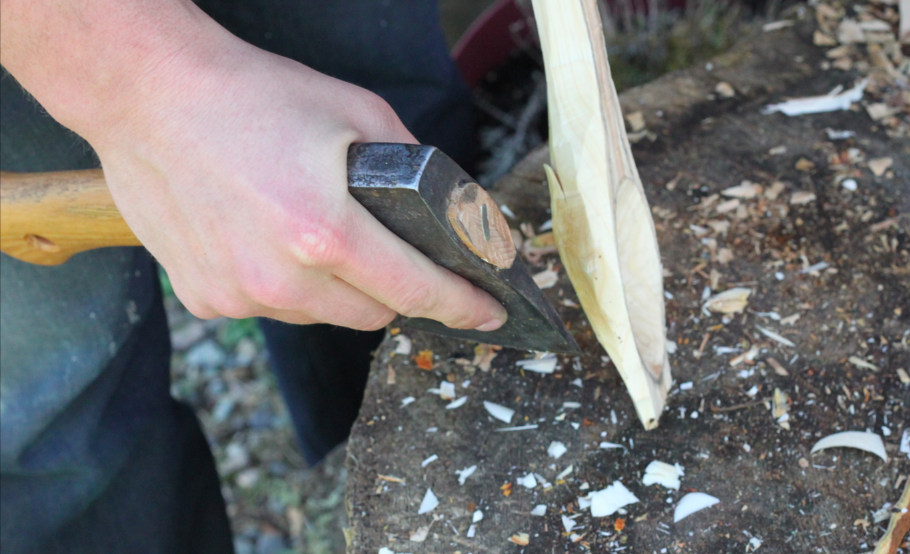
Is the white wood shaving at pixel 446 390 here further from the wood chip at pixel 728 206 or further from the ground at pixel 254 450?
the ground at pixel 254 450

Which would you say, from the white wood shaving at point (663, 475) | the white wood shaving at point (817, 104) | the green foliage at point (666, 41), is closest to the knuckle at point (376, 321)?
the white wood shaving at point (663, 475)

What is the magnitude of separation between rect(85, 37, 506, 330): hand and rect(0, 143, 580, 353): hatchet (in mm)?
28

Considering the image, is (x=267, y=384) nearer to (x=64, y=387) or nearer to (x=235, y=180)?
(x=64, y=387)

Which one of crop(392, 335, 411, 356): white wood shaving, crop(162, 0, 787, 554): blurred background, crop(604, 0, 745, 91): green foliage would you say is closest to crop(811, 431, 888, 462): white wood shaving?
crop(392, 335, 411, 356): white wood shaving

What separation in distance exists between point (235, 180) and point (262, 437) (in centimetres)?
169

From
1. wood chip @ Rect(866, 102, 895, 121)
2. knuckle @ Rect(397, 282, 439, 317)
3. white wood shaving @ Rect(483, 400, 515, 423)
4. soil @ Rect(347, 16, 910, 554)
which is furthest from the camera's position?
wood chip @ Rect(866, 102, 895, 121)

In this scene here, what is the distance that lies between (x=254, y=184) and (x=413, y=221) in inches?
6.6

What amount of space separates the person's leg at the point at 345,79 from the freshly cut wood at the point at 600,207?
58 centimetres

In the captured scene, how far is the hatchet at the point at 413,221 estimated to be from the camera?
2.19 ft

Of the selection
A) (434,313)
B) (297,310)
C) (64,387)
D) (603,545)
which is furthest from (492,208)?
(64,387)

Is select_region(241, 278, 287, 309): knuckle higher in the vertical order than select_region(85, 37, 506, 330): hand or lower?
lower

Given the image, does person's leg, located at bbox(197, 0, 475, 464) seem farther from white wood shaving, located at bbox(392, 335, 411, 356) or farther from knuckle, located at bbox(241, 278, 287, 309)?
knuckle, located at bbox(241, 278, 287, 309)

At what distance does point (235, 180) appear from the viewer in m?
0.67

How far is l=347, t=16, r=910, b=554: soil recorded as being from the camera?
86 centimetres
